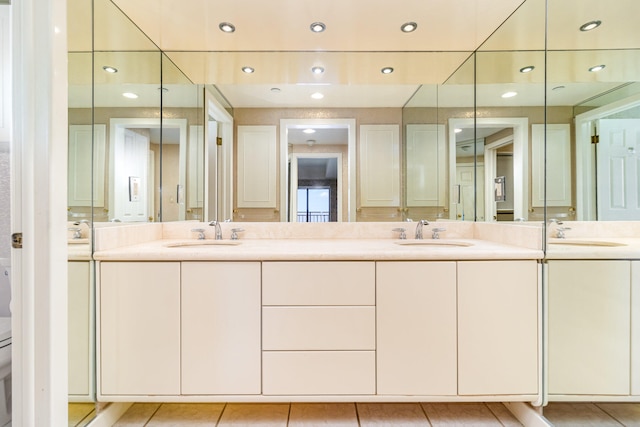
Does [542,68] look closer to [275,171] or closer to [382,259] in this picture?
[382,259]

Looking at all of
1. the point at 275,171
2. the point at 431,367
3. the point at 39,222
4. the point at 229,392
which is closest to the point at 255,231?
the point at 275,171

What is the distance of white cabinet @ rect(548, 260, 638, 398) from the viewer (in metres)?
1.26

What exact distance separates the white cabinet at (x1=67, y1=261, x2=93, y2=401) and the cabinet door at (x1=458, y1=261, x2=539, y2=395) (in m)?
1.65

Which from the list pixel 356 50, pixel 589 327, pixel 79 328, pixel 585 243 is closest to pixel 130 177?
pixel 79 328

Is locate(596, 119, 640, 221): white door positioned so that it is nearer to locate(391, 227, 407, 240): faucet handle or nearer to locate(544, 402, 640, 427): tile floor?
locate(544, 402, 640, 427): tile floor

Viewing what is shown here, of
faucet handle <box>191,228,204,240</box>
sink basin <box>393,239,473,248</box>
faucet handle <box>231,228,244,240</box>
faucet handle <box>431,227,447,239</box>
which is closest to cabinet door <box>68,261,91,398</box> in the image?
faucet handle <box>191,228,204,240</box>

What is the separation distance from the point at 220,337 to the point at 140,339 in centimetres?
36

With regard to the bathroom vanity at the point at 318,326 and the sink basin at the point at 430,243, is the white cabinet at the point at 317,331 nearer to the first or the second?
the bathroom vanity at the point at 318,326

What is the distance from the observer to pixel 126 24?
5.16 feet

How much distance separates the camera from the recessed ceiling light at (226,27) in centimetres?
162

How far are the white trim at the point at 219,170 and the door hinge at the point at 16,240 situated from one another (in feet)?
3.03

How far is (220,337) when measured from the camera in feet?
4.22

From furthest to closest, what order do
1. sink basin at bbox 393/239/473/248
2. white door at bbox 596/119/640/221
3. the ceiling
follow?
sink basin at bbox 393/239/473/248, white door at bbox 596/119/640/221, the ceiling

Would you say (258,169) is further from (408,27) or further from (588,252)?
(588,252)
